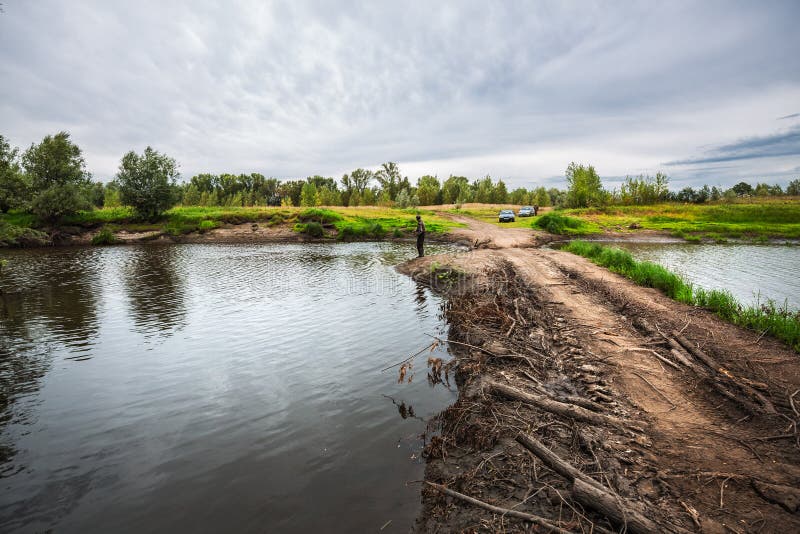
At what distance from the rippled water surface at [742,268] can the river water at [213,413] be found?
1315 cm

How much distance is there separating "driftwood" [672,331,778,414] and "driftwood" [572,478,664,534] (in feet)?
13.1

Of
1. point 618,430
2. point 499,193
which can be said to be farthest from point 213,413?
point 499,193

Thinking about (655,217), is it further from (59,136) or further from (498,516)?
(59,136)

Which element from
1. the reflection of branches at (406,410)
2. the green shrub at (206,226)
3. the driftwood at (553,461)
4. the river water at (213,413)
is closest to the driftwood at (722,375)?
the driftwood at (553,461)

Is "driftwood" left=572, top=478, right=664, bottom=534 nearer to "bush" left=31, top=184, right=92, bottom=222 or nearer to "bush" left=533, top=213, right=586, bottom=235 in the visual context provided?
"bush" left=533, top=213, right=586, bottom=235

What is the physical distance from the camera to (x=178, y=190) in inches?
2180

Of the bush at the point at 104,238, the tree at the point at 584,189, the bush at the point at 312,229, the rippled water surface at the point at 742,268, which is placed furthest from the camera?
the tree at the point at 584,189

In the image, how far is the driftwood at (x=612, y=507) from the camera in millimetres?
3752

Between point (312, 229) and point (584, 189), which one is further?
point (584, 189)

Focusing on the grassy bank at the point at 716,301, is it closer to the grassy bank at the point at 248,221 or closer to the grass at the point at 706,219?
the grassy bank at the point at 248,221

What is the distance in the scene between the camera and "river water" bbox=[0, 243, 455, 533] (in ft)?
16.6

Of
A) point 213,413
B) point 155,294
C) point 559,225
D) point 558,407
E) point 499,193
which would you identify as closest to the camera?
point 558,407

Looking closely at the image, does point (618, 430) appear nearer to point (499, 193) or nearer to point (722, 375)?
point (722, 375)

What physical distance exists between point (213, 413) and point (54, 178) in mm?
64018
